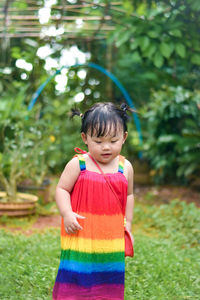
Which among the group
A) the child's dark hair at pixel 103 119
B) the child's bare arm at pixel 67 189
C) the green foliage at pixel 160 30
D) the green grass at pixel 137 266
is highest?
the green foliage at pixel 160 30

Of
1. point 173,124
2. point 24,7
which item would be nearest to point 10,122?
point 24,7

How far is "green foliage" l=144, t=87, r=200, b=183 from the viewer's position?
6224mm

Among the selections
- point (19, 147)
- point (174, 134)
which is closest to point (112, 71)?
point (174, 134)

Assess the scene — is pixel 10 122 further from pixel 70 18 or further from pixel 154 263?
pixel 154 263

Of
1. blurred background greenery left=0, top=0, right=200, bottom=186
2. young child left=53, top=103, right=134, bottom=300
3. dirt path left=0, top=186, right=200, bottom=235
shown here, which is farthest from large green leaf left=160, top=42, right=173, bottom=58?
young child left=53, top=103, right=134, bottom=300

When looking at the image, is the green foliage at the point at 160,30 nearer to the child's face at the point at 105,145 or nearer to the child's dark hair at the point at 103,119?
the child's dark hair at the point at 103,119

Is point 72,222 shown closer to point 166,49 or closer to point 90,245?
point 90,245

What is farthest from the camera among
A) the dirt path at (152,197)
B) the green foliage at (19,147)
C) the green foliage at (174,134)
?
the green foliage at (174,134)

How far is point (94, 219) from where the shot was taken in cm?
198

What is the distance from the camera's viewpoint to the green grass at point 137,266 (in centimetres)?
265

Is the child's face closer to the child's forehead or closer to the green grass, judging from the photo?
the child's forehead

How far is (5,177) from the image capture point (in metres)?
5.09

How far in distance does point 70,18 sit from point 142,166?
334 cm

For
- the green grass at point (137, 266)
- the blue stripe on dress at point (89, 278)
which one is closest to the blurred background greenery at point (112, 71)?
the green grass at point (137, 266)
